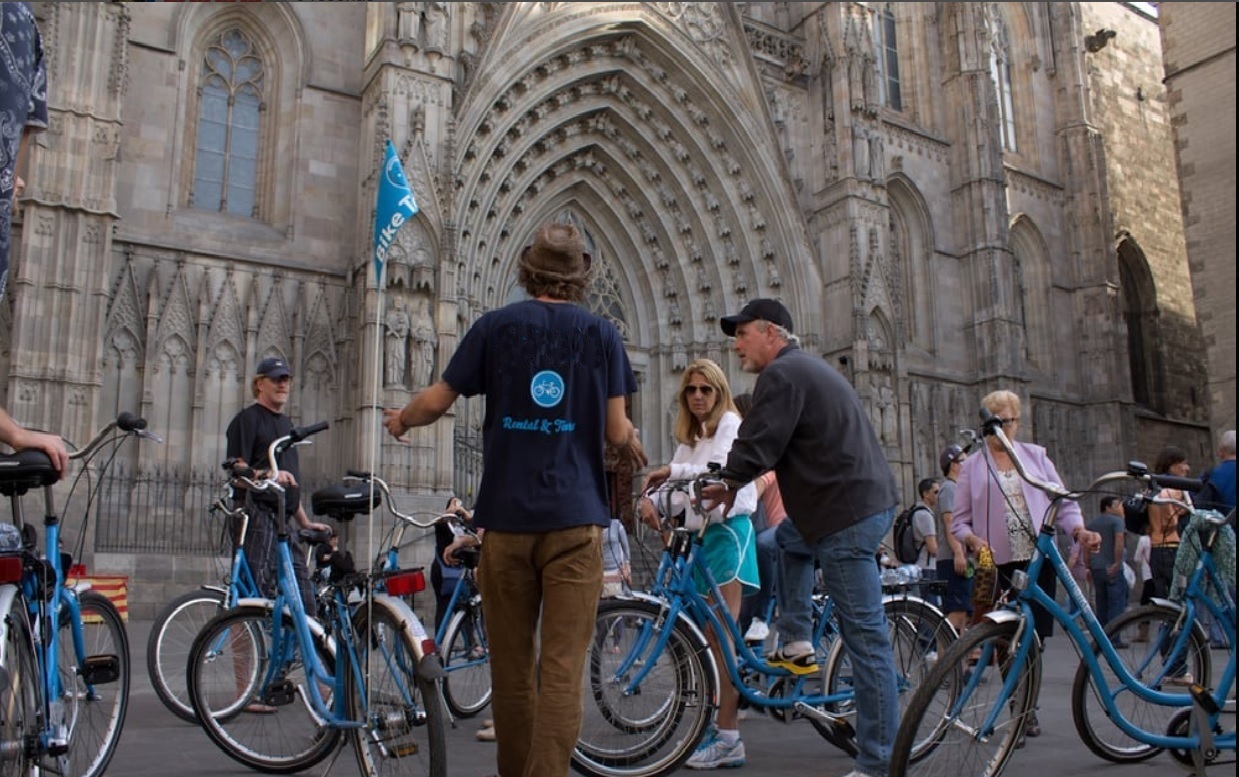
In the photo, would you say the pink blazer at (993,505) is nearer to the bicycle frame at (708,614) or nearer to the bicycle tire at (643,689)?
the bicycle frame at (708,614)

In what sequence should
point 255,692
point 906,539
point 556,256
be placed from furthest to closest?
point 906,539 → point 255,692 → point 556,256

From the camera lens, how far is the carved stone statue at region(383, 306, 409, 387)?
14.3m

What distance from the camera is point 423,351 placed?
14477mm

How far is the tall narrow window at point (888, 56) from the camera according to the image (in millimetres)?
23016

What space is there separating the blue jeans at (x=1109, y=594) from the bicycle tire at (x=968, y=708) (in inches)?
293

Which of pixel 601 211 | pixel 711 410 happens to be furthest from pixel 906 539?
pixel 601 211

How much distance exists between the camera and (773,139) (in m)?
19.4

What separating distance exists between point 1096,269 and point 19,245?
22.2 m

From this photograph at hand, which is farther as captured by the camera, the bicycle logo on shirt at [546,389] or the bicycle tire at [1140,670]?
the bicycle tire at [1140,670]

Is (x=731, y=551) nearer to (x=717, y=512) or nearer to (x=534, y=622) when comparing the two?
(x=717, y=512)

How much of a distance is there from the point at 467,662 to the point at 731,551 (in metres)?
1.61

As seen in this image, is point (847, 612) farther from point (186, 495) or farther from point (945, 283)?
point (945, 283)

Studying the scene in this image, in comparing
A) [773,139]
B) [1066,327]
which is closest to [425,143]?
[773,139]

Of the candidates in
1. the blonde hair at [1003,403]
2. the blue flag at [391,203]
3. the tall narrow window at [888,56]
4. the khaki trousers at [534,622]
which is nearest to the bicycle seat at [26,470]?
the khaki trousers at [534,622]
